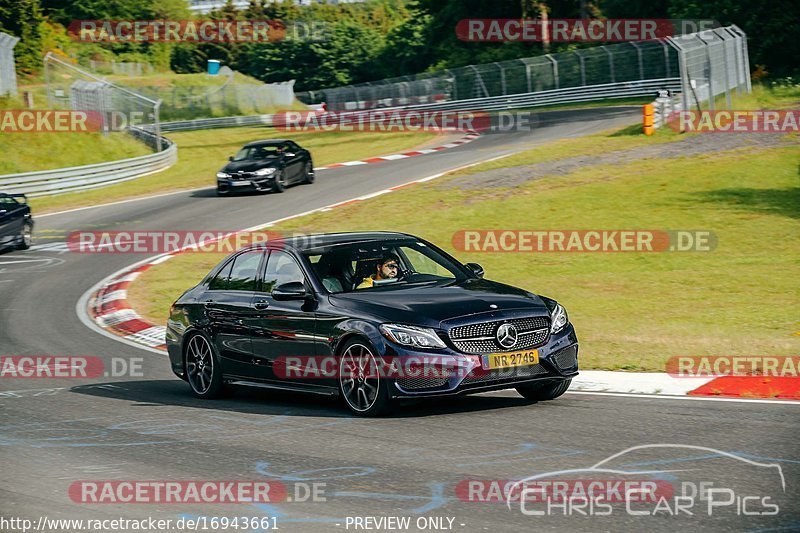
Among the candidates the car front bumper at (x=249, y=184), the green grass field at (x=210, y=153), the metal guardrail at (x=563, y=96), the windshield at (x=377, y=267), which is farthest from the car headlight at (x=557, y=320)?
the metal guardrail at (x=563, y=96)

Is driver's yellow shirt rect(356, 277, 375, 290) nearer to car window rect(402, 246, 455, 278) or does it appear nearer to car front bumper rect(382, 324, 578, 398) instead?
car window rect(402, 246, 455, 278)

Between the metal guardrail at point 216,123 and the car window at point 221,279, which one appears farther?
the metal guardrail at point 216,123

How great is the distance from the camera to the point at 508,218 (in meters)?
24.8

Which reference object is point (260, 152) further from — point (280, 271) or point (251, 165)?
point (280, 271)

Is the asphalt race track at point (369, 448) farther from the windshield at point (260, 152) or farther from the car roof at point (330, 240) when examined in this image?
the windshield at point (260, 152)

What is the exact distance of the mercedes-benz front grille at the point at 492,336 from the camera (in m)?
9.17

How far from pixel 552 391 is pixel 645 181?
18.8 metres

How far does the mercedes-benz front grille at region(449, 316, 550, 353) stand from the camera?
9172mm

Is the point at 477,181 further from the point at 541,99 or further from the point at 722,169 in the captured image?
the point at 541,99

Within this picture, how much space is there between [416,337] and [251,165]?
78.0ft

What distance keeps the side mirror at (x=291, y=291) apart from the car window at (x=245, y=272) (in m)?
0.89

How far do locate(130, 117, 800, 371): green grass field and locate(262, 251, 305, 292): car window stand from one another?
3.57 meters

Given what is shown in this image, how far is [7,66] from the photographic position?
144 ft

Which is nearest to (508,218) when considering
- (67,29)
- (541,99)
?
(541,99)
